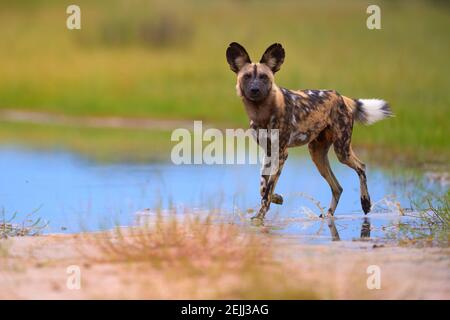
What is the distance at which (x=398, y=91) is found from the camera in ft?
59.9

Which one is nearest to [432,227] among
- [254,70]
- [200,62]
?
[254,70]

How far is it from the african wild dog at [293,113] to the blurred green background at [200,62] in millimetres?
3954

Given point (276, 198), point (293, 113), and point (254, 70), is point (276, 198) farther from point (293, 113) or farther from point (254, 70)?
point (254, 70)

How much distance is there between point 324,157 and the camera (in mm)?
8492

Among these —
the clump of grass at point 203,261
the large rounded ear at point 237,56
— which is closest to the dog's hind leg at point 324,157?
the large rounded ear at point 237,56

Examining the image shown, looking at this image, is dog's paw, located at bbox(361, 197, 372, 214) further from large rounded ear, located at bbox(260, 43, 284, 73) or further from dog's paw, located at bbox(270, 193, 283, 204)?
large rounded ear, located at bbox(260, 43, 284, 73)

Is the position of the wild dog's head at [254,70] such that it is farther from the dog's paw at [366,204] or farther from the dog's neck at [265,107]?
the dog's paw at [366,204]

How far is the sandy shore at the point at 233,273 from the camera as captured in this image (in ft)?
16.9

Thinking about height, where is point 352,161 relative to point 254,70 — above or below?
below

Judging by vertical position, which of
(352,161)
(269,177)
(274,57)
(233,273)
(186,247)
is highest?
(274,57)

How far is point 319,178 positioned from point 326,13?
59.9ft

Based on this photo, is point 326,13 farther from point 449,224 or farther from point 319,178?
point 449,224

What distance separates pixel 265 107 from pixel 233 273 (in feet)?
8.17

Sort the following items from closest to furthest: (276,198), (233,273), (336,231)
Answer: (233,273)
(336,231)
(276,198)
